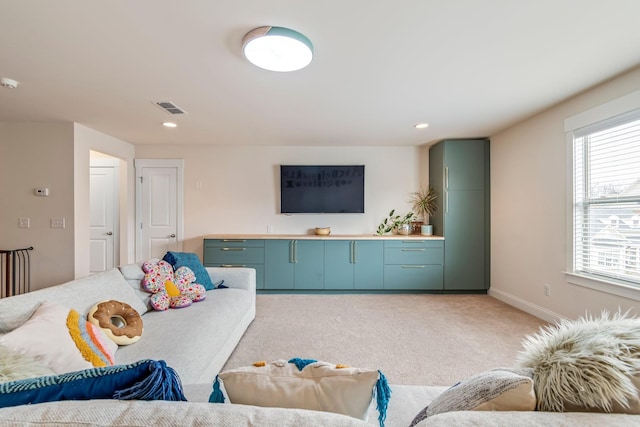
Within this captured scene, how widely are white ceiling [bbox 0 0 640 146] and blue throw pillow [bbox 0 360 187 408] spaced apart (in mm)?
1722

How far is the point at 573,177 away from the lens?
8.95 feet

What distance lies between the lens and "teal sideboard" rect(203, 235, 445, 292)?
13.5ft

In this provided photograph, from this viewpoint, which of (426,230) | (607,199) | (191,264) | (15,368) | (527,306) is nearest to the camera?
(15,368)

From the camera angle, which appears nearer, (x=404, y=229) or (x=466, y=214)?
(x=466, y=214)

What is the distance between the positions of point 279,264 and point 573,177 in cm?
357

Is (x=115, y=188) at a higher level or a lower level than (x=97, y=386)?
higher

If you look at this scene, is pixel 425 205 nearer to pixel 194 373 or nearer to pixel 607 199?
pixel 607 199

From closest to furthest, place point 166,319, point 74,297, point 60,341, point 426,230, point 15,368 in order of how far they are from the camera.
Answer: point 15,368 < point 60,341 < point 74,297 < point 166,319 < point 426,230

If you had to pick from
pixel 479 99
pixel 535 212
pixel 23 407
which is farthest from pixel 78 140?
pixel 535 212

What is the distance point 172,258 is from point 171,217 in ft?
7.62

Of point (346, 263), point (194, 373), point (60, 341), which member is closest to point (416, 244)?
point (346, 263)

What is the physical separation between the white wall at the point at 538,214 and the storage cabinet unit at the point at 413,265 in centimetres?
80

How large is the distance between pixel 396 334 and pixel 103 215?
4.87 m

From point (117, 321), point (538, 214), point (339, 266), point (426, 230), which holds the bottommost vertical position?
point (339, 266)
